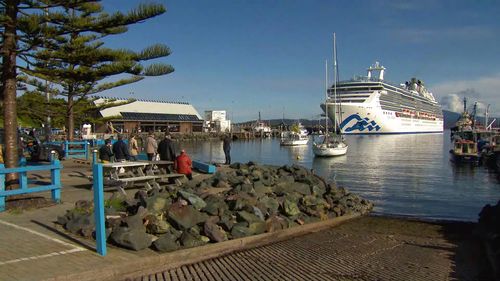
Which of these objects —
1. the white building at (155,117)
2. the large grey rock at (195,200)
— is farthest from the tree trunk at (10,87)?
the white building at (155,117)

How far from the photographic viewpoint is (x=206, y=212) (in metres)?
8.63

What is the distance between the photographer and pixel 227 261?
22.6 ft

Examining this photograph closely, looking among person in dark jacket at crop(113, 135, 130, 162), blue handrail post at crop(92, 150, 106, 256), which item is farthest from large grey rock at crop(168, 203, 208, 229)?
person in dark jacket at crop(113, 135, 130, 162)

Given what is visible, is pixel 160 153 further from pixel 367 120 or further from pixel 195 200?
pixel 367 120

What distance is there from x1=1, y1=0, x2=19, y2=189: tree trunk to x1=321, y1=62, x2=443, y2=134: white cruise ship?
241 ft

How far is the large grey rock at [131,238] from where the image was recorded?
646cm

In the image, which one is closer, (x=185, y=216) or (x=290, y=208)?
(x=185, y=216)

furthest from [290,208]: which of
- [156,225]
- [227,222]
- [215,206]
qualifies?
[156,225]

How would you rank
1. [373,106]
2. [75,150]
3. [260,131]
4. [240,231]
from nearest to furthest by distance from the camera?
[240,231] → [75,150] → [373,106] → [260,131]

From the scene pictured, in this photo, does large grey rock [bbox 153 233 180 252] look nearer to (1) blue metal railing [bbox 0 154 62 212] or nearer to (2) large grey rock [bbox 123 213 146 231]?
(2) large grey rock [bbox 123 213 146 231]

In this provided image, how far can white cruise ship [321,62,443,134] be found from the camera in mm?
89500

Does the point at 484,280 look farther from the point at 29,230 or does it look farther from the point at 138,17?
the point at 138,17

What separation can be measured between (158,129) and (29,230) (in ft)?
240

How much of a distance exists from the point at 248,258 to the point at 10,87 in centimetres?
598
